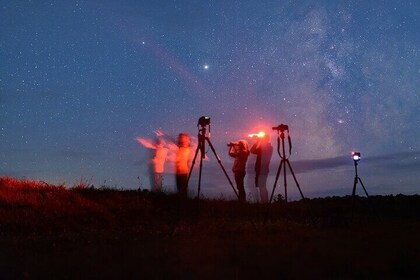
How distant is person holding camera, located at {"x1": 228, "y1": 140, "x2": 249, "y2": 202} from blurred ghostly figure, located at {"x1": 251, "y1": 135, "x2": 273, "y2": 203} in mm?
330

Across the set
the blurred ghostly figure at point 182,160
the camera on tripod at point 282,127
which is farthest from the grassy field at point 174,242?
the camera on tripod at point 282,127

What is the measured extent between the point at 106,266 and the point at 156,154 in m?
11.5

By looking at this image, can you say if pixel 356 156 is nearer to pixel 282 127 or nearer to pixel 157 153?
pixel 282 127

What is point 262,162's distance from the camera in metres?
18.0

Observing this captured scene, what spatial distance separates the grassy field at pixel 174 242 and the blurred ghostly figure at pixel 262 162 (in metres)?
0.80

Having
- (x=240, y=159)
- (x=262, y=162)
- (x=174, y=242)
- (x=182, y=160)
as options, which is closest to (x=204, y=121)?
(x=174, y=242)

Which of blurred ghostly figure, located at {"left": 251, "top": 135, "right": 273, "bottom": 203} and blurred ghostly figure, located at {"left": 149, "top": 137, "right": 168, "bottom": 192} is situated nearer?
blurred ghostly figure, located at {"left": 251, "top": 135, "right": 273, "bottom": 203}

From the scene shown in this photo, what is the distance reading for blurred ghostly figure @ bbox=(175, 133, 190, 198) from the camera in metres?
17.1

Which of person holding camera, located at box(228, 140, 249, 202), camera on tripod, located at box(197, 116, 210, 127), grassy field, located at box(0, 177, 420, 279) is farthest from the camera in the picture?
person holding camera, located at box(228, 140, 249, 202)

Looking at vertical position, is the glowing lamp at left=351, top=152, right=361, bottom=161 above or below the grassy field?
above

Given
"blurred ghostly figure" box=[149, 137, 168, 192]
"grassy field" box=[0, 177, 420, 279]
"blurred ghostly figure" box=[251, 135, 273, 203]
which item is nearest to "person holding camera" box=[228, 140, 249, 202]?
"blurred ghostly figure" box=[251, 135, 273, 203]

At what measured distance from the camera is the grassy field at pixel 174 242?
21.8ft

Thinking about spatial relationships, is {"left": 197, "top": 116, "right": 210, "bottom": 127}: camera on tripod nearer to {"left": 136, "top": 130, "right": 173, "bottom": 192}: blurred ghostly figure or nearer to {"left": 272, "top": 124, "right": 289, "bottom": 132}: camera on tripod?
{"left": 272, "top": 124, "right": 289, "bottom": 132}: camera on tripod

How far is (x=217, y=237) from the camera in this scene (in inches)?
404
